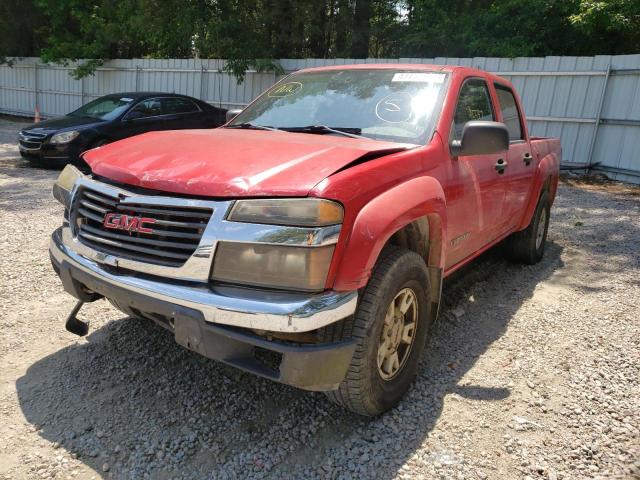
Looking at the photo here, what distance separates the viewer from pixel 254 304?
219 cm

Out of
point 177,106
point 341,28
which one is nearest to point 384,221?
point 177,106

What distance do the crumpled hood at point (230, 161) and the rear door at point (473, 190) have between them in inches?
22.3

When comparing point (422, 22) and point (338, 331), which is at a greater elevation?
point (422, 22)

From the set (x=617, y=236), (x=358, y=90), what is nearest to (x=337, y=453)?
(x=358, y=90)

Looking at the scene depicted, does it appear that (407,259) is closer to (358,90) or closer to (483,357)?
(483,357)

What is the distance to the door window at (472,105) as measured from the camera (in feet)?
11.7

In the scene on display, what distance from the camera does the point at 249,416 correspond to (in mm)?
2801

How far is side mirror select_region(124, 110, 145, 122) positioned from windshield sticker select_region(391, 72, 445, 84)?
7.76 metres

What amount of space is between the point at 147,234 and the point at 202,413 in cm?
101

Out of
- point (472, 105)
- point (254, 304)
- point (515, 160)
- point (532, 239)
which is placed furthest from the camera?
point (532, 239)

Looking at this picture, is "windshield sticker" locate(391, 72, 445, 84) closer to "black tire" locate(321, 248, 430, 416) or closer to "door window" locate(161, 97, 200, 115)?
"black tire" locate(321, 248, 430, 416)

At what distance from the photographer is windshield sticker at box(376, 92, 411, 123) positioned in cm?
337

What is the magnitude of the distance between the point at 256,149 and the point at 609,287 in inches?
149

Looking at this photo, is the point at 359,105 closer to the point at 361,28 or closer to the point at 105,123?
the point at 105,123
